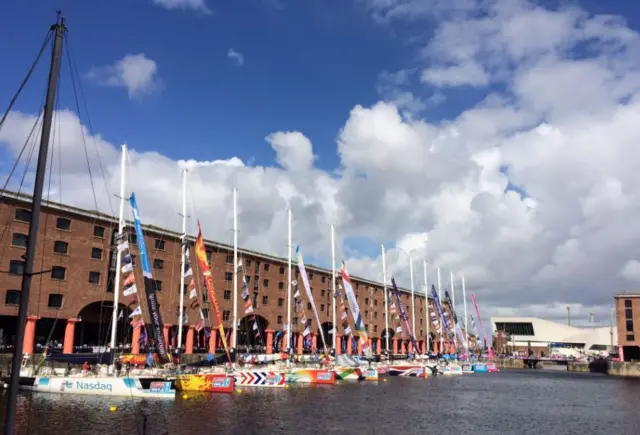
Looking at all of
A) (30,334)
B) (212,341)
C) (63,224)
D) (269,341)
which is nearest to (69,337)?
(30,334)

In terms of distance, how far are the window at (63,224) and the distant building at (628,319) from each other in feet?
415

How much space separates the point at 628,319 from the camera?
5325 inches

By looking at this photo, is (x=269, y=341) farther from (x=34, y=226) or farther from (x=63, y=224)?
(x=34, y=226)

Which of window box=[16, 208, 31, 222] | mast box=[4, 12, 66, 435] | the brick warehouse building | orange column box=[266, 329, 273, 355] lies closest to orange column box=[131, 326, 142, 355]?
the brick warehouse building

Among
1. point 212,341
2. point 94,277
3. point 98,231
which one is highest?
point 98,231

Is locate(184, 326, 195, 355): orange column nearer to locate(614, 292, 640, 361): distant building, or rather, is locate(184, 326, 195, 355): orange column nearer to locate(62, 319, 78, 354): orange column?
locate(62, 319, 78, 354): orange column

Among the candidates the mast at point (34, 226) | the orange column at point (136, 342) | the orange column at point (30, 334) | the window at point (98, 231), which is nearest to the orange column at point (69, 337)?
the orange column at point (30, 334)

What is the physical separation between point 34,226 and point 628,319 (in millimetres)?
148772

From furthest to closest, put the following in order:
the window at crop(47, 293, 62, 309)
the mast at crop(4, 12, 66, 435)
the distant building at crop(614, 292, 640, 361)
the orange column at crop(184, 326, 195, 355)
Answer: the distant building at crop(614, 292, 640, 361) → the orange column at crop(184, 326, 195, 355) → the window at crop(47, 293, 62, 309) → the mast at crop(4, 12, 66, 435)

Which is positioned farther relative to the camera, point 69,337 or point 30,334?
point 69,337

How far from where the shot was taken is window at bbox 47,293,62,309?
6778 cm

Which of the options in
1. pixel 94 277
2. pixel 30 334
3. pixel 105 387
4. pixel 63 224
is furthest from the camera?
pixel 94 277

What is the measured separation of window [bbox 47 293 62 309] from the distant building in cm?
12599

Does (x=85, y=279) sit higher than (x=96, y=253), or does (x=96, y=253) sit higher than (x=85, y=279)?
(x=96, y=253)
